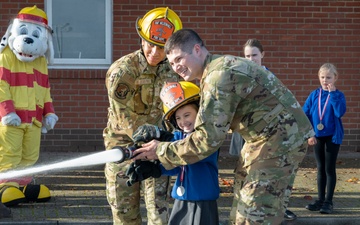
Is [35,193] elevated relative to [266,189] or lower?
lower

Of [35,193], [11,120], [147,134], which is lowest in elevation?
[35,193]

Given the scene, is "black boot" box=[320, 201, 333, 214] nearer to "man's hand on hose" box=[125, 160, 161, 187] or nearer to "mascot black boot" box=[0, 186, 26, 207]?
"mascot black boot" box=[0, 186, 26, 207]

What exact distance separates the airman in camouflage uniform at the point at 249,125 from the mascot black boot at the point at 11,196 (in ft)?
12.7

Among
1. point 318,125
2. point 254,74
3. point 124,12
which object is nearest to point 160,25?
point 254,74

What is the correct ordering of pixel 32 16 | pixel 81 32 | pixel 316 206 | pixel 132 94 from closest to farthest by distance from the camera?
pixel 132 94 → pixel 316 206 → pixel 32 16 → pixel 81 32

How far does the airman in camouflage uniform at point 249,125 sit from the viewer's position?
425 cm

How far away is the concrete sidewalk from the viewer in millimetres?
7648

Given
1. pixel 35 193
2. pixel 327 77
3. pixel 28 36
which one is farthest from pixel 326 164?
pixel 28 36

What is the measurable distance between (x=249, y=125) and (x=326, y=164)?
3.88 meters

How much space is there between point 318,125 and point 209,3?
4144mm

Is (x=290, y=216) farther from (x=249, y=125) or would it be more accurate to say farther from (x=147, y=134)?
(x=249, y=125)

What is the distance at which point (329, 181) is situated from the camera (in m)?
8.05

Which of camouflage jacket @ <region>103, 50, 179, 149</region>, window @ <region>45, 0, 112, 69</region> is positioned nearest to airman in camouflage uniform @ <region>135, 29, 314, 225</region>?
camouflage jacket @ <region>103, 50, 179, 149</region>

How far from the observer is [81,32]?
37.9 feet
